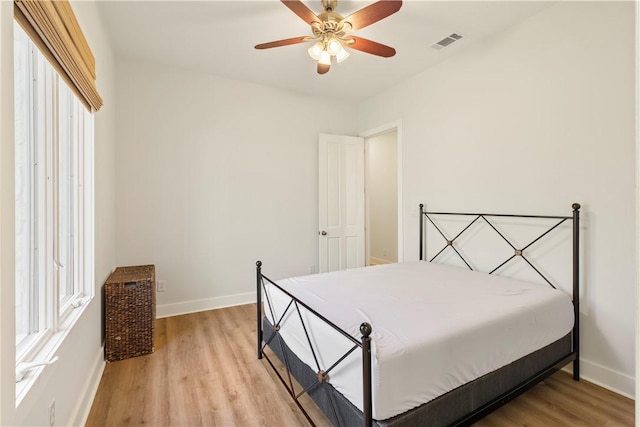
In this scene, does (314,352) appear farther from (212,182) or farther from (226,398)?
(212,182)

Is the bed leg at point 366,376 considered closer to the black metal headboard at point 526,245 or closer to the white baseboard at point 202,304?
the black metal headboard at point 526,245

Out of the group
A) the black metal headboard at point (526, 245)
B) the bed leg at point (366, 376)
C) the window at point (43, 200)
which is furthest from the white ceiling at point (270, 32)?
the bed leg at point (366, 376)

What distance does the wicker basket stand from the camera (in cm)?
245

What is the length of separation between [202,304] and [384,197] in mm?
3981

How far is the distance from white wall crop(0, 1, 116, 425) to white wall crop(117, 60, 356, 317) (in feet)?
0.98

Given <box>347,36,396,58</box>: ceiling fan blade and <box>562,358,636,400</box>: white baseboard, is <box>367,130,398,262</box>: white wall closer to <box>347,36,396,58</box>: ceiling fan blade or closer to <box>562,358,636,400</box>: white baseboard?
<box>347,36,396,58</box>: ceiling fan blade

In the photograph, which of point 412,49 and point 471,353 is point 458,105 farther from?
point 471,353

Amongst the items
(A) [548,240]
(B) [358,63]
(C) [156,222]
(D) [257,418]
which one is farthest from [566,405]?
(C) [156,222]

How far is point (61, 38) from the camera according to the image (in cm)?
130

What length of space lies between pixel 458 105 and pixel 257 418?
329cm

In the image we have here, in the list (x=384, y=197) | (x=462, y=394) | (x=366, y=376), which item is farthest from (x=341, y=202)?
(x=366, y=376)

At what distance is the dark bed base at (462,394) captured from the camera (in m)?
1.38

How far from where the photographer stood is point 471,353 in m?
1.56

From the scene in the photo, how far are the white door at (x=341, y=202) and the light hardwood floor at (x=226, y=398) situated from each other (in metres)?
1.98
